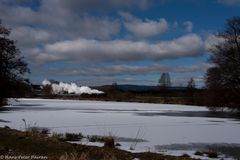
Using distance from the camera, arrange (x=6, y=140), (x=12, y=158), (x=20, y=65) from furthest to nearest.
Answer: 1. (x=20, y=65)
2. (x=6, y=140)
3. (x=12, y=158)

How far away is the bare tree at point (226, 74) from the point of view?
37.3 meters

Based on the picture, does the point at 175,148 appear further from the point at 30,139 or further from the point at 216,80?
the point at 216,80

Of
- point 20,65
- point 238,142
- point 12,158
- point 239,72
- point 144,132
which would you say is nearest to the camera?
point 12,158

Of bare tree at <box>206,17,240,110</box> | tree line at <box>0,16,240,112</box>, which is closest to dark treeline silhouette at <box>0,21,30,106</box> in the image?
tree line at <box>0,16,240,112</box>

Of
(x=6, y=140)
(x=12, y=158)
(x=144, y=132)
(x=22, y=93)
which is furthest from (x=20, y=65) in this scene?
(x=12, y=158)

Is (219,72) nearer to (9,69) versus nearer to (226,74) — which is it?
(226,74)

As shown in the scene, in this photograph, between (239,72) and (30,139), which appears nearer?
(30,139)

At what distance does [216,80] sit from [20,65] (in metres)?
20.9

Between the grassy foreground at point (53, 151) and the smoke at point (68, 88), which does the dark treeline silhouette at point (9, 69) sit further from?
the smoke at point (68, 88)

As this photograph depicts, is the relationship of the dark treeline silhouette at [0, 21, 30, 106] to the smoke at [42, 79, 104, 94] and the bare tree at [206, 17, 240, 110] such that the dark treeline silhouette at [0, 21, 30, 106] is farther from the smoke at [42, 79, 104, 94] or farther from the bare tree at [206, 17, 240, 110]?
the smoke at [42, 79, 104, 94]

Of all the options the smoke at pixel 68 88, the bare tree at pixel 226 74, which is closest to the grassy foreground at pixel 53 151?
the bare tree at pixel 226 74

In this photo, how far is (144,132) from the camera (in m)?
18.5

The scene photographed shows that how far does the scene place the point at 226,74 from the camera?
37438 mm

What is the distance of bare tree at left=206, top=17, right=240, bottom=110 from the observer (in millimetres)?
37344
